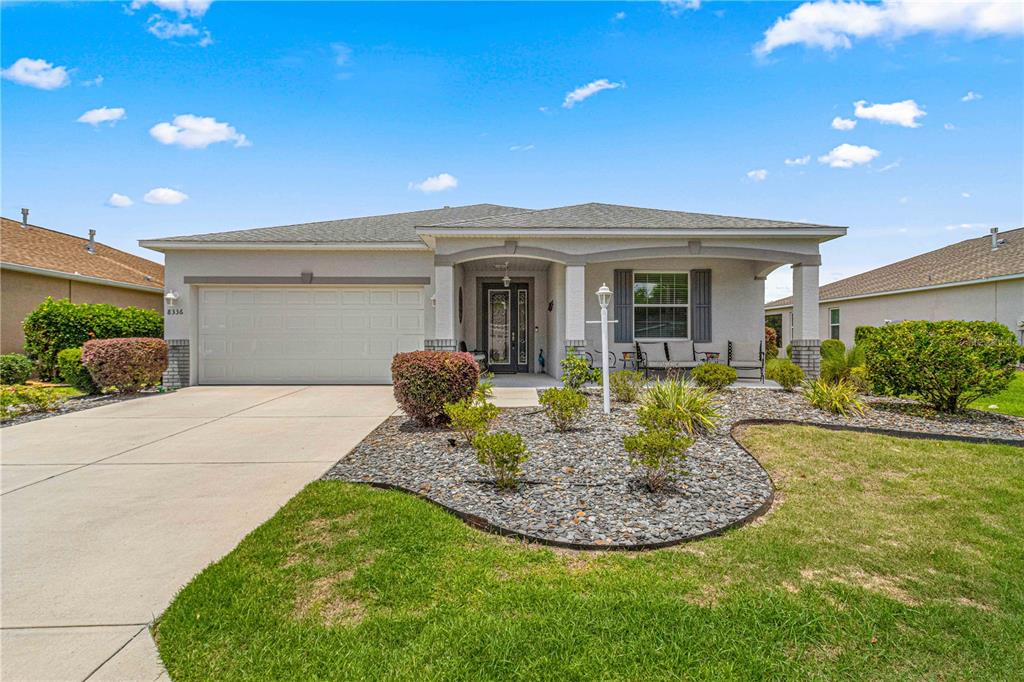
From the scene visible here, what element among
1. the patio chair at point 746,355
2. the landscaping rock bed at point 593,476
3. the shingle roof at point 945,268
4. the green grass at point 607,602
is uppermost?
the shingle roof at point 945,268

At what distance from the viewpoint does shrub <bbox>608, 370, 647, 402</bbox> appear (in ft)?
25.5

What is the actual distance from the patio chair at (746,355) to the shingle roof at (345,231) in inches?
302

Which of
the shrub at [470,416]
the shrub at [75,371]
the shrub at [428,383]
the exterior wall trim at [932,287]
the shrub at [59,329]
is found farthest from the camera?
the exterior wall trim at [932,287]

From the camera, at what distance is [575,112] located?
40.1 feet

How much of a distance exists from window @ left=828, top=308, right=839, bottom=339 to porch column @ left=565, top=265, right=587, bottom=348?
636 inches

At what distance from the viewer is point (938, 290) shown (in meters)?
15.6

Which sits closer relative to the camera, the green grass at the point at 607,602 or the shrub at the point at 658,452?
the green grass at the point at 607,602

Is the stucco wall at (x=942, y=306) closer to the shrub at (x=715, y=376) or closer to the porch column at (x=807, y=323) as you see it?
the porch column at (x=807, y=323)

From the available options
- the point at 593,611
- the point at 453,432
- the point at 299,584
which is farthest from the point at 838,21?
the point at 299,584

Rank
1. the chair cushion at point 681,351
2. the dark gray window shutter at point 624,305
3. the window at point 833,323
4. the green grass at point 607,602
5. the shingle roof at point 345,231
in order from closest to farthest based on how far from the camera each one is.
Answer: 1. the green grass at point 607,602
2. the shingle roof at point 345,231
3. the chair cushion at point 681,351
4. the dark gray window shutter at point 624,305
5. the window at point 833,323

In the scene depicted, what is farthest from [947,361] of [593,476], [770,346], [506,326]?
[770,346]

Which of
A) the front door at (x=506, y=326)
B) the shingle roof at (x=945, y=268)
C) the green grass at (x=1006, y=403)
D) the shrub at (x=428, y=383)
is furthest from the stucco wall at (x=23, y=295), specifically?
the shingle roof at (x=945, y=268)

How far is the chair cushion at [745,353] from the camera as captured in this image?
36.2 feet

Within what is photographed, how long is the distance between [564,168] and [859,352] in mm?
9278
